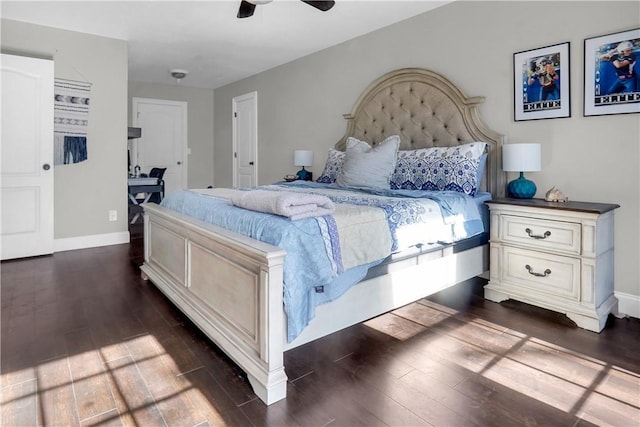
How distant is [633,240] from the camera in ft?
8.28

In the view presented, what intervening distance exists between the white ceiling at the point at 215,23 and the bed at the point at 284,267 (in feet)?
2.32

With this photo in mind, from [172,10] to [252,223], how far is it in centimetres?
286

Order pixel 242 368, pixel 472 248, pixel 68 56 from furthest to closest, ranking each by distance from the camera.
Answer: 1. pixel 68 56
2. pixel 472 248
3. pixel 242 368

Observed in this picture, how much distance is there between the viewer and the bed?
1.62m

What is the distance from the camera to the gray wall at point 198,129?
→ 7210 millimetres

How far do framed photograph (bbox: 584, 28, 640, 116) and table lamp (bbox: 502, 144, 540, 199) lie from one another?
0.44m

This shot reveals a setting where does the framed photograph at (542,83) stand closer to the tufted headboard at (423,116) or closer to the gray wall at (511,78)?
the gray wall at (511,78)

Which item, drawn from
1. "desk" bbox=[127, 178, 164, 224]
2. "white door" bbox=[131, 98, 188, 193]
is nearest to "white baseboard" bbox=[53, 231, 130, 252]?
"desk" bbox=[127, 178, 164, 224]

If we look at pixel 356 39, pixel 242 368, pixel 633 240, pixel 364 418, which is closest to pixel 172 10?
pixel 356 39

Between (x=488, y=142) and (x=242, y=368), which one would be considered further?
(x=488, y=142)

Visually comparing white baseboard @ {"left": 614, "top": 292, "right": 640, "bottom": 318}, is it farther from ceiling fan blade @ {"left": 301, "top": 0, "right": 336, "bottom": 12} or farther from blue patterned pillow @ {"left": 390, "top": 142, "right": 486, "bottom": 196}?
ceiling fan blade @ {"left": 301, "top": 0, "right": 336, "bottom": 12}

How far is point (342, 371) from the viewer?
1.85 metres

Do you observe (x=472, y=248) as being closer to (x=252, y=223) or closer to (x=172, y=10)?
(x=252, y=223)

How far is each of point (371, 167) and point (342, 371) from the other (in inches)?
71.9
